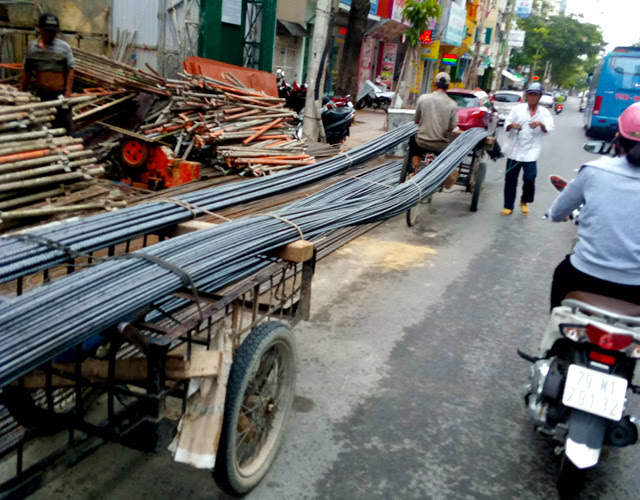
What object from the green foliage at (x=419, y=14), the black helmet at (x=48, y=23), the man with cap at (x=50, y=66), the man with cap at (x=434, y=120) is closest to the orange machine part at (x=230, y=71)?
the man with cap at (x=50, y=66)

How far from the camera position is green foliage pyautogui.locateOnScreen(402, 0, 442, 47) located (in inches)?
733

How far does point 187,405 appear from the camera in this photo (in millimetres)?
2531

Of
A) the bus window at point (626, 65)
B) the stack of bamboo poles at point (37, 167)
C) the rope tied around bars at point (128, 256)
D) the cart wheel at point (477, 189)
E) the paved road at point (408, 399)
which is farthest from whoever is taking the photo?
the bus window at point (626, 65)

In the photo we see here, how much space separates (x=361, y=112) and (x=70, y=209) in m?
19.4

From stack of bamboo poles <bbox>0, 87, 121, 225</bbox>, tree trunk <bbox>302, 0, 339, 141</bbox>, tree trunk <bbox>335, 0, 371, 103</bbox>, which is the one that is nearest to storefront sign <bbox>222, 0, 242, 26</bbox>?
tree trunk <bbox>302, 0, 339, 141</bbox>

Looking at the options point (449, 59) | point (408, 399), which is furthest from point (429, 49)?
point (408, 399)

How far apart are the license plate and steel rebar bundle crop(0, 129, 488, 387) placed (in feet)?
5.09

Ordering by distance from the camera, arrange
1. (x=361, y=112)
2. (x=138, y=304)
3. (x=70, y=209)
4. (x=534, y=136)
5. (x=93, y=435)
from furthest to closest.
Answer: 1. (x=361, y=112)
2. (x=534, y=136)
3. (x=70, y=209)
4. (x=93, y=435)
5. (x=138, y=304)

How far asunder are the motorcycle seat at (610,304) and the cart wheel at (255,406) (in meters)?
1.53

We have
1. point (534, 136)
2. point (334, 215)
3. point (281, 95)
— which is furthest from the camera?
point (281, 95)

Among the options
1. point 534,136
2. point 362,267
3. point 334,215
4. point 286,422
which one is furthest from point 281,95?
point 286,422

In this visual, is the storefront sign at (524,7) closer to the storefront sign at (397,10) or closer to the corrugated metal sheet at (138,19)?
the storefront sign at (397,10)

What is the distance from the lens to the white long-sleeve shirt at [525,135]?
8.69 metres

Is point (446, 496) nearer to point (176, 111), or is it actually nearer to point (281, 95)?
point (176, 111)
